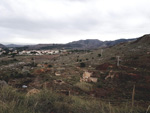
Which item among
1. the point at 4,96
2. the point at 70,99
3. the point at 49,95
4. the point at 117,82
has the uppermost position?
the point at 4,96

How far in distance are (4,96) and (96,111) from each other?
3234mm

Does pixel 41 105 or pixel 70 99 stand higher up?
pixel 41 105

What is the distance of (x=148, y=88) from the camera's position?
1038 cm

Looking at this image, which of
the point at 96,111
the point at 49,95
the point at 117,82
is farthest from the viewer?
the point at 117,82

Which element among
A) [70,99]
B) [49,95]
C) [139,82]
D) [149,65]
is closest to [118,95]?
[139,82]

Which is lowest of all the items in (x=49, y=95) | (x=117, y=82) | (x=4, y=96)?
(x=117, y=82)

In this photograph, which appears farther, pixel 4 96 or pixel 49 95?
pixel 49 95

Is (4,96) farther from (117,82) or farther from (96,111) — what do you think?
(117,82)

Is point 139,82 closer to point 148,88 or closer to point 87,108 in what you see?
point 148,88

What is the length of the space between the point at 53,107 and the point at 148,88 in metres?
11.3

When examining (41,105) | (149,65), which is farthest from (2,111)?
(149,65)

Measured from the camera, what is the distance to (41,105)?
3295mm

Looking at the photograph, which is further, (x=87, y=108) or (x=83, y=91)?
(x=83, y=91)

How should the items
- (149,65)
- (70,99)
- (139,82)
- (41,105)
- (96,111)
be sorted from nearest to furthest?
(96,111)
(41,105)
(70,99)
(139,82)
(149,65)
